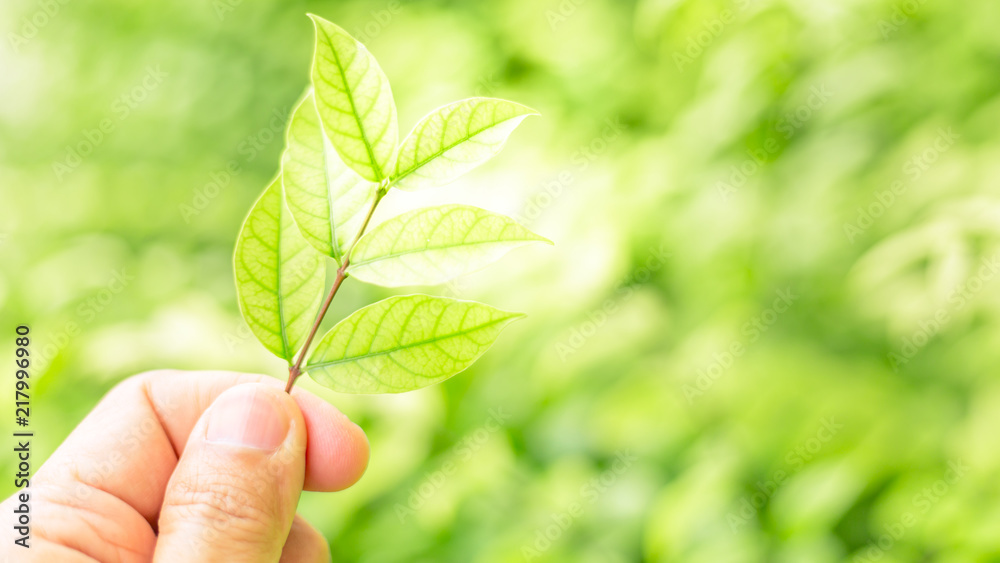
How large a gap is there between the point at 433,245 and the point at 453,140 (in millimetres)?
75

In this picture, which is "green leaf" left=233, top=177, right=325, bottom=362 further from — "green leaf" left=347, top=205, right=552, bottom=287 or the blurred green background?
the blurred green background

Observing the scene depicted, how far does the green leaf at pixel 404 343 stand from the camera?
47cm

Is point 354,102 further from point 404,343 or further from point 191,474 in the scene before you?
point 191,474

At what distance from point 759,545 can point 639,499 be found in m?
0.19

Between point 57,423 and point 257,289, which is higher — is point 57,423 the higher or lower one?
the higher one

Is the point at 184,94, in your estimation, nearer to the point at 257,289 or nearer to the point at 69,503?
the point at 69,503

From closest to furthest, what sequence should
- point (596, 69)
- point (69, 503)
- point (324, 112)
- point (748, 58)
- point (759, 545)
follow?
point (324, 112) < point (69, 503) < point (759, 545) < point (748, 58) < point (596, 69)

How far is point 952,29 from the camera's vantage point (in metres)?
1.21

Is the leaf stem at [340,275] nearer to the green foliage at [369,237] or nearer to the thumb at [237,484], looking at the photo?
the green foliage at [369,237]

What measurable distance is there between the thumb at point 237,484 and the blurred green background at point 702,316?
0.47m

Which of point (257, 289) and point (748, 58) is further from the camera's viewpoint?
point (748, 58)

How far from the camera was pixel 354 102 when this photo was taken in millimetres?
454

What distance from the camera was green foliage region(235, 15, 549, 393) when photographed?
46 cm

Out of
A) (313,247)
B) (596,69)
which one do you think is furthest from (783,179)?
(313,247)
